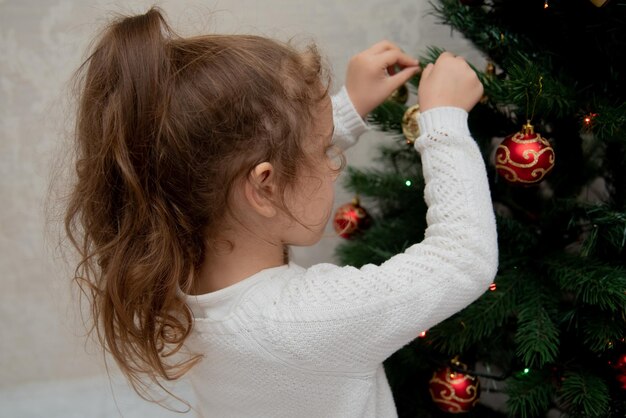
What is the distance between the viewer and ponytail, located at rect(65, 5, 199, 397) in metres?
0.53

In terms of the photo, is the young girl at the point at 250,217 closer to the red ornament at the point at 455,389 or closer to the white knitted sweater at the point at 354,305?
the white knitted sweater at the point at 354,305

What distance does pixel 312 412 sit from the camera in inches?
24.1

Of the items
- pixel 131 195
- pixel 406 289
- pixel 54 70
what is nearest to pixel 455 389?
pixel 406 289

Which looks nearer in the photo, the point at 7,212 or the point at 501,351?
the point at 501,351

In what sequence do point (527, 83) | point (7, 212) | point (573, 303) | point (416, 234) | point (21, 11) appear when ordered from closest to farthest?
point (527, 83) < point (573, 303) < point (416, 234) < point (21, 11) < point (7, 212)

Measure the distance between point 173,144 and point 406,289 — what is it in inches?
10.6

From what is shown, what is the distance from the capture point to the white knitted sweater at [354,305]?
55 centimetres

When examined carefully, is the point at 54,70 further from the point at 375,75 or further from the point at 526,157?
the point at 526,157

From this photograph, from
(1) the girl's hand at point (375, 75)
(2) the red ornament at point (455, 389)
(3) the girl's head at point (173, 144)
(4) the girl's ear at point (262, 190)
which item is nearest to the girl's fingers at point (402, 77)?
(1) the girl's hand at point (375, 75)

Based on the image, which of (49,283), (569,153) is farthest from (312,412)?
(49,283)

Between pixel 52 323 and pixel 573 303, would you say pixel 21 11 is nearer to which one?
pixel 52 323

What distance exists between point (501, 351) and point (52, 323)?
971 millimetres

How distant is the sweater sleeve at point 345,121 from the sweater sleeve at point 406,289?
0.17 metres

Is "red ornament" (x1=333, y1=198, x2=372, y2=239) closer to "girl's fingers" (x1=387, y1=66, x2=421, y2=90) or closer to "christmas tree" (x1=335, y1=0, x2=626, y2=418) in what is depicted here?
A: "christmas tree" (x1=335, y1=0, x2=626, y2=418)
